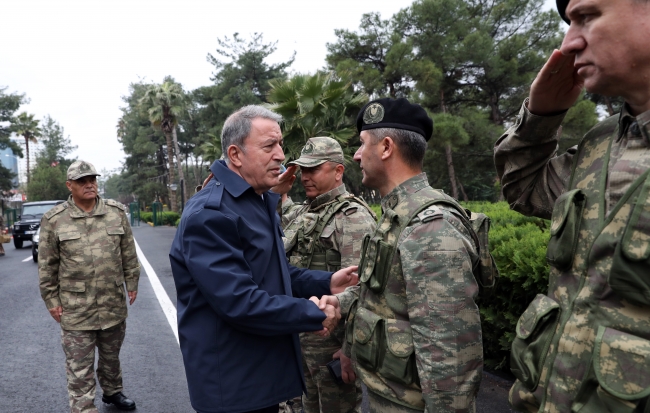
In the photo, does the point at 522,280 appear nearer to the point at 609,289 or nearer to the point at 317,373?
the point at 317,373

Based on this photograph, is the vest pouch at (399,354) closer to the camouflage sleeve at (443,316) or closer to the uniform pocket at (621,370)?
the camouflage sleeve at (443,316)

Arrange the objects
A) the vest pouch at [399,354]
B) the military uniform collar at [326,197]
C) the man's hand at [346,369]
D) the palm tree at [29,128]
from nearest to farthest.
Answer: the vest pouch at [399,354]
the man's hand at [346,369]
the military uniform collar at [326,197]
the palm tree at [29,128]

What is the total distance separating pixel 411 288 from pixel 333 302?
0.71 metres

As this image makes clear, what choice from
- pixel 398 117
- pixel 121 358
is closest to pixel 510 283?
pixel 398 117

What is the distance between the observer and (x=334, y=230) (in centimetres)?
370

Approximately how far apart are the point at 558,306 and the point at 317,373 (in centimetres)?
241

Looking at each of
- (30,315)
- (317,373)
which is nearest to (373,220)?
(317,373)

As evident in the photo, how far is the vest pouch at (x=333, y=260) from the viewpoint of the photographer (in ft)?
12.2

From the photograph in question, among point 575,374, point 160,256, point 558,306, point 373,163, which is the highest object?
point 373,163

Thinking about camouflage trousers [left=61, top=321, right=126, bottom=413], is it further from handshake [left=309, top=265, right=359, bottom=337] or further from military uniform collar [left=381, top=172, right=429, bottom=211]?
military uniform collar [left=381, top=172, right=429, bottom=211]

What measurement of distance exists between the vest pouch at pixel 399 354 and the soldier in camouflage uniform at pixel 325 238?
1127 millimetres

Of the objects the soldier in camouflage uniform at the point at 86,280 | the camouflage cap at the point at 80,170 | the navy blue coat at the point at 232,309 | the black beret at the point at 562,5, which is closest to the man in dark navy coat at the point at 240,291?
the navy blue coat at the point at 232,309

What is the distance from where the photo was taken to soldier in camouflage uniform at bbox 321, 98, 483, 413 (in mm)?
1946

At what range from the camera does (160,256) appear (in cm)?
1600
